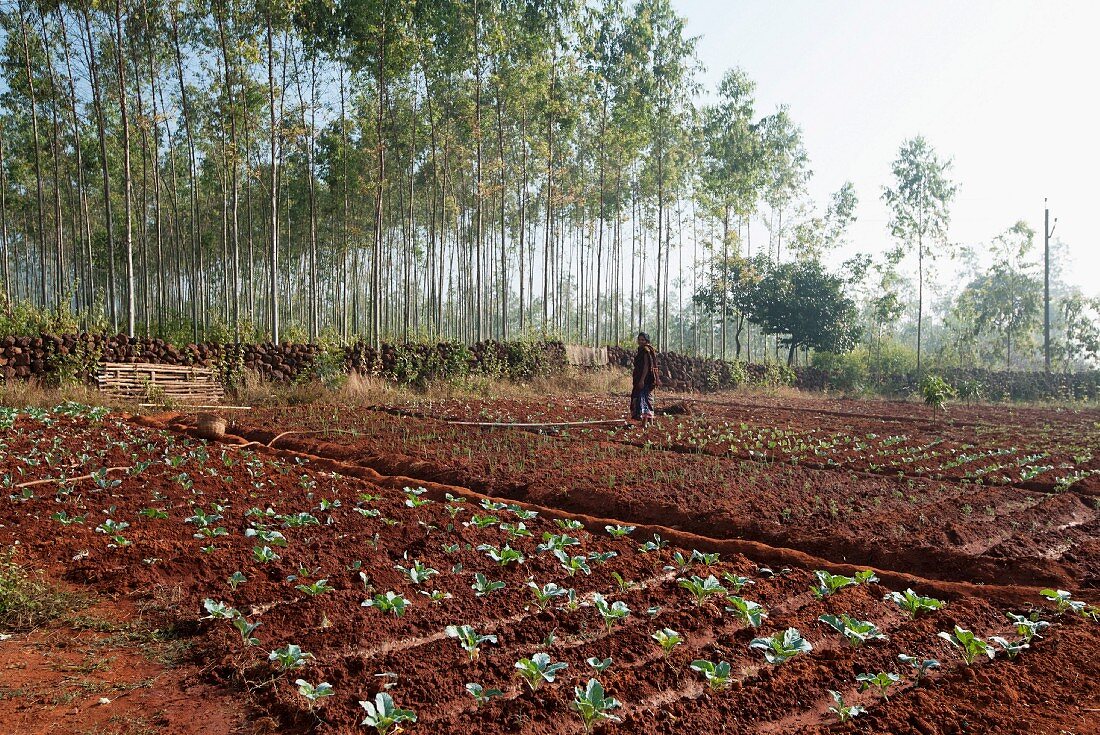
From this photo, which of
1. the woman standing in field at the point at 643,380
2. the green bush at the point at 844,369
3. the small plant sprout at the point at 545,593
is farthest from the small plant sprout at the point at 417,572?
the green bush at the point at 844,369

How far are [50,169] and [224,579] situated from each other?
31.8m

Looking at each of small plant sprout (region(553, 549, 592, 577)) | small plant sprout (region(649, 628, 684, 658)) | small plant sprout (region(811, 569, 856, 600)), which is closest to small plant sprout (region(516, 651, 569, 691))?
small plant sprout (region(649, 628, 684, 658))

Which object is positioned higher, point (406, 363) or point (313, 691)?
point (406, 363)

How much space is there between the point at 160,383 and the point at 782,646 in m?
13.5

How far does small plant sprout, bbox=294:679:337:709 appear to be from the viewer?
262 centimetres

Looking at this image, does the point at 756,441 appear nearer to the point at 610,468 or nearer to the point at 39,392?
the point at 610,468

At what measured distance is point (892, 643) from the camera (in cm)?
343

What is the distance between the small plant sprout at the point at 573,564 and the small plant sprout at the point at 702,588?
62cm

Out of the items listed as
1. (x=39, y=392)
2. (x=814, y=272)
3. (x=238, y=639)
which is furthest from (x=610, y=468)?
(x=814, y=272)

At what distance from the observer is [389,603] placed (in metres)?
3.59

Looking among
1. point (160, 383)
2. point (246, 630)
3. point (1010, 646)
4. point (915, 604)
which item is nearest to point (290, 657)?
point (246, 630)

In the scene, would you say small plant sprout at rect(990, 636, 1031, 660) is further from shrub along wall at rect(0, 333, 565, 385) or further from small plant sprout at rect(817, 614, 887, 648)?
shrub along wall at rect(0, 333, 565, 385)

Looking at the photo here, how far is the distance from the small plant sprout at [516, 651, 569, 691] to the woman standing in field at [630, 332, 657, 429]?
917cm

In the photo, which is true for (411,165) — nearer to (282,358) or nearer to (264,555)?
(282,358)
